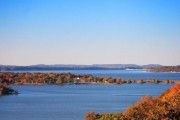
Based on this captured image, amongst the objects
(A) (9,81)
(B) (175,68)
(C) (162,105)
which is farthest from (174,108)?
(B) (175,68)

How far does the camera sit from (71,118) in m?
36.1

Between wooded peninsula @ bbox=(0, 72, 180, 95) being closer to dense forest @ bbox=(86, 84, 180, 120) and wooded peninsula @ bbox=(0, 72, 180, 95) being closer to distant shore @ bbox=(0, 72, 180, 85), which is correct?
distant shore @ bbox=(0, 72, 180, 85)

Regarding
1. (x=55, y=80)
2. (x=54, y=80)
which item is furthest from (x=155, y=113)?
(x=54, y=80)

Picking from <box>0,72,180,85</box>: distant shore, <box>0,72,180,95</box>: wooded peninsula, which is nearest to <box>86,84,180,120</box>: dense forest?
<box>0,72,180,95</box>: wooded peninsula

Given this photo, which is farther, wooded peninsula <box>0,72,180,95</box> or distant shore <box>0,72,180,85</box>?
distant shore <box>0,72,180,85</box>

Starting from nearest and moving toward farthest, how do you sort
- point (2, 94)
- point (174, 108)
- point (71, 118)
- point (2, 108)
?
point (174, 108) → point (71, 118) → point (2, 108) → point (2, 94)

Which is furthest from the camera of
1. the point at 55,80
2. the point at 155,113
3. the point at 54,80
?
the point at 54,80

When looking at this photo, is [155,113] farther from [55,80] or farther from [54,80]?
[54,80]

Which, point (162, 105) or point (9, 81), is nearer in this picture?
point (162, 105)

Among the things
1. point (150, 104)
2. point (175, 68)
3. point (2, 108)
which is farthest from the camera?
point (175, 68)

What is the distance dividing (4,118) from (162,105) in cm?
2131

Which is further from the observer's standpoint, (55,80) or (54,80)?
(54,80)

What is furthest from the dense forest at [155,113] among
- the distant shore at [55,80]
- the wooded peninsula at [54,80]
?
the distant shore at [55,80]

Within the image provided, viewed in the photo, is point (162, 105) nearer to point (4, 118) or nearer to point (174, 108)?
point (174, 108)
